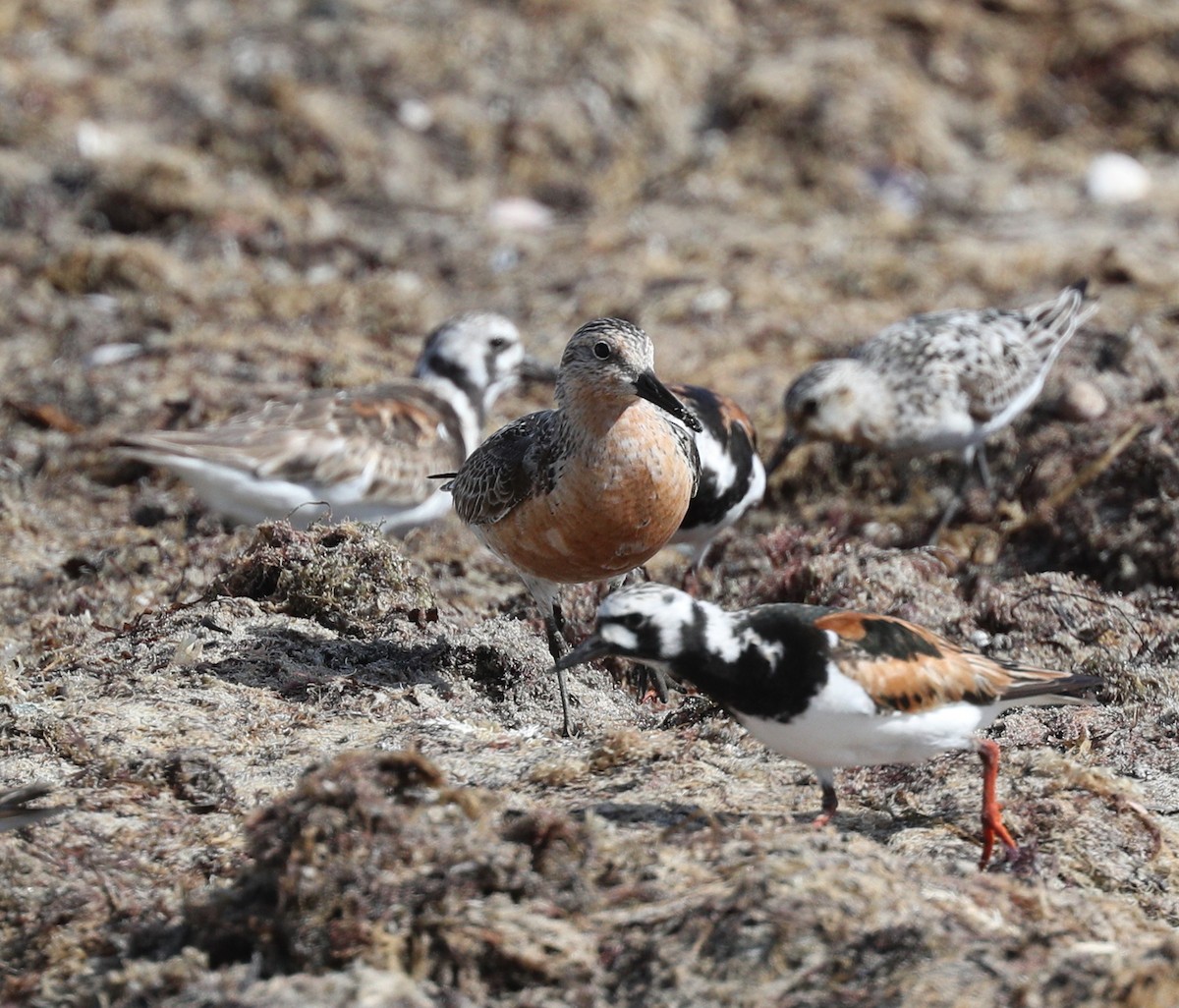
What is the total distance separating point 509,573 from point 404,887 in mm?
4101

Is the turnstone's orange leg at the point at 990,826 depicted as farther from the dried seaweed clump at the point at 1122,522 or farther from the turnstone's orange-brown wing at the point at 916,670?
the dried seaweed clump at the point at 1122,522

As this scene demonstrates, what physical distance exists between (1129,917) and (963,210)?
10.2m

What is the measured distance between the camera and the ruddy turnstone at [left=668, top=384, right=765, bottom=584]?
6.72 m

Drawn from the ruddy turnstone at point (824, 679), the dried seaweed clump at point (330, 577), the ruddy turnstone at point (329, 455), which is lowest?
the ruddy turnstone at point (329, 455)

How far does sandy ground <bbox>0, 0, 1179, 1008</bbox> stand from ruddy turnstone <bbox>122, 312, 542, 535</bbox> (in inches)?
12.9

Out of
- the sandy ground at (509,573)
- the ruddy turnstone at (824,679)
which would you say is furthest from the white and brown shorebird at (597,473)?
the ruddy turnstone at (824,679)

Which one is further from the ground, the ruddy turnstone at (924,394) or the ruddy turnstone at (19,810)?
the ruddy turnstone at (19,810)

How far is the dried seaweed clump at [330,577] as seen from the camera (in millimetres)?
6223

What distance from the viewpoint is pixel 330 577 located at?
6227 mm

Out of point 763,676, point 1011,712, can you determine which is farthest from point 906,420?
point 763,676

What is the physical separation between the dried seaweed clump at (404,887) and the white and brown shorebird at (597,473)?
149cm

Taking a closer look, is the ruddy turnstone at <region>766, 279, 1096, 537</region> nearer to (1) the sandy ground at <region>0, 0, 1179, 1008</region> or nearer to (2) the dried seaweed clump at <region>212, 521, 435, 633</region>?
(1) the sandy ground at <region>0, 0, 1179, 1008</region>

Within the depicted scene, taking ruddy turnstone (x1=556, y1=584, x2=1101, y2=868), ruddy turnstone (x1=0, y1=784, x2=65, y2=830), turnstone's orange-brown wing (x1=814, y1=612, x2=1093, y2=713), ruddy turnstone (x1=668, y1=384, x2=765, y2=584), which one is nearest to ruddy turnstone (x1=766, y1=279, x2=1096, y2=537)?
ruddy turnstone (x1=668, y1=384, x2=765, y2=584)

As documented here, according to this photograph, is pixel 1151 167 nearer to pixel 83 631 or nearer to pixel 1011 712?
pixel 1011 712
